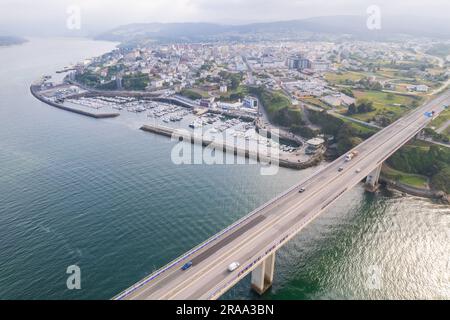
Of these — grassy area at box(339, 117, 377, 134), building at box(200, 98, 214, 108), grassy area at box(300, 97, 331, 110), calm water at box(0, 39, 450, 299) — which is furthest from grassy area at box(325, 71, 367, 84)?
calm water at box(0, 39, 450, 299)

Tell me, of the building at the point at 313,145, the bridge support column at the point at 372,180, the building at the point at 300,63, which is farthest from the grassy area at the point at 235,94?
the bridge support column at the point at 372,180

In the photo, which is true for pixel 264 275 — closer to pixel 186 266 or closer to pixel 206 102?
pixel 186 266

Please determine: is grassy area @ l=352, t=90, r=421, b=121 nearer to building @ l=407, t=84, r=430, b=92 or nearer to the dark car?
building @ l=407, t=84, r=430, b=92

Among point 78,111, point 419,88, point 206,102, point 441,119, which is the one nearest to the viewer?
point 441,119

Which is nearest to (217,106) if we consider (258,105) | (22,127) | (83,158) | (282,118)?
(258,105)

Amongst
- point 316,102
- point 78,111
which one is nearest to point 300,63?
point 316,102

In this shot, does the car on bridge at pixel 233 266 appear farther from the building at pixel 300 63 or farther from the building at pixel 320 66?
the building at pixel 300 63
